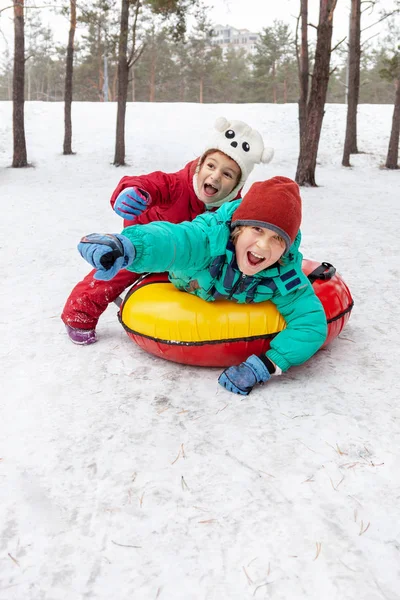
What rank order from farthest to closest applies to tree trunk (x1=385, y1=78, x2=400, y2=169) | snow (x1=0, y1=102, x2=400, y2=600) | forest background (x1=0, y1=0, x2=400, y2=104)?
forest background (x1=0, y1=0, x2=400, y2=104) < tree trunk (x1=385, y1=78, x2=400, y2=169) < snow (x1=0, y1=102, x2=400, y2=600)

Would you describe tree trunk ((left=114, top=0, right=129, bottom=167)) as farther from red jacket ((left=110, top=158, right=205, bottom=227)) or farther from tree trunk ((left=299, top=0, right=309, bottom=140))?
red jacket ((left=110, top=158, right=205, bottom=227))

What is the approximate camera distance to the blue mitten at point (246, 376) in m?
2.44

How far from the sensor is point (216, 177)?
10.2 feet

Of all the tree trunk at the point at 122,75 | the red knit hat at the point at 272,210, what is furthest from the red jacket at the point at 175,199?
the tree trunk at the point at 122,75

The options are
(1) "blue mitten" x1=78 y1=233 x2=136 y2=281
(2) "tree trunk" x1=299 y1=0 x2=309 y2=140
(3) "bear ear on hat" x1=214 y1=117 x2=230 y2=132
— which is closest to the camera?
(1) "blue mitten" x1=78 y1=233 x2=136 y2=281

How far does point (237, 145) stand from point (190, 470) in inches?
83.2

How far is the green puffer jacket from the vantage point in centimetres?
238

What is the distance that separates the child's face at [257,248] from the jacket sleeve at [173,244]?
0.11 meters

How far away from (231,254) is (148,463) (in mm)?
1100

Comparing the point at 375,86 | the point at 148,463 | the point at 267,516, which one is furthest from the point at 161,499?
the point at 375,86

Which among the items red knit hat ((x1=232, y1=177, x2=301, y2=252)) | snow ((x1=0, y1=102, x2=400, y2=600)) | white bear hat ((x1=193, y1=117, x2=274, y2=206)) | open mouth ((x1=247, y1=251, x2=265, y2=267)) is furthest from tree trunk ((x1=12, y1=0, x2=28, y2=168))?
open mouth ((x1=247, y1=251, x2=265, y2=267))

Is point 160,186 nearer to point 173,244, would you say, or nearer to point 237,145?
point 237,145

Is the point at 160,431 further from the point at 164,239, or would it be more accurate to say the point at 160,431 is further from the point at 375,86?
the point at 375,86

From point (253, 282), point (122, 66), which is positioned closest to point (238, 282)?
point (253, 282)
